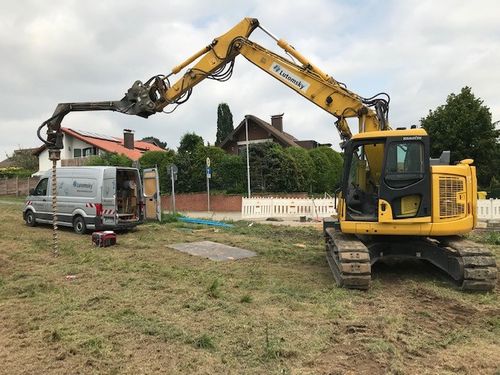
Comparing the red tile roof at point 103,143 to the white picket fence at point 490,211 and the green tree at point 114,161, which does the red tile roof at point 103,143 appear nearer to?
the green tree at point 114,161

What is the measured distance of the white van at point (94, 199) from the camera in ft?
45.5

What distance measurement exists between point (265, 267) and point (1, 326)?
5.01 meters

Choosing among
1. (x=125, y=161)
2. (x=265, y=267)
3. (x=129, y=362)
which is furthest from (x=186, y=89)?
(x=125, y=161)

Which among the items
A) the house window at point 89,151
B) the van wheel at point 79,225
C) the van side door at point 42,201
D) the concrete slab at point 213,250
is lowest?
the concrete slab at point 213,250

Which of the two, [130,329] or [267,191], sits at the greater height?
[267,191]

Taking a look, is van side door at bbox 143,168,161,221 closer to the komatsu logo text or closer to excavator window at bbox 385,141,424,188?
the komatsu logo text

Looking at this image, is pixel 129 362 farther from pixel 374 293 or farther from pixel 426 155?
pixel 426 155

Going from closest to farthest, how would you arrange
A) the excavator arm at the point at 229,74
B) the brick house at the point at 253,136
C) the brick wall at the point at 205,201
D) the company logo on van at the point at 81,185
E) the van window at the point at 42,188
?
the excavator arm at the point at 229,74 → the company logo on van at the point at 81,185 → the van window at the point at 42,188 → the brick wall at the point at 205,201 → the brick house at the point at 253,136

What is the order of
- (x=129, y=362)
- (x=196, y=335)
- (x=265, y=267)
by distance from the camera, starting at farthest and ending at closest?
1. (x=265, y=267)
2. (x=196, y=335)
3. (x=129, y=362)

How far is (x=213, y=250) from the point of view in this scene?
11227 mm

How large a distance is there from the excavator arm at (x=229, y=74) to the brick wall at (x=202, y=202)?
1308 cm

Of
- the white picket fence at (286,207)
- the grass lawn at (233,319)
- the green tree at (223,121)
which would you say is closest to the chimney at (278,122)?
the green tree at (223,121)

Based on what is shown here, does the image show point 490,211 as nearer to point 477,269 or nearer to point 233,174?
point 477,269

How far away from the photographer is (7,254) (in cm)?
1016
